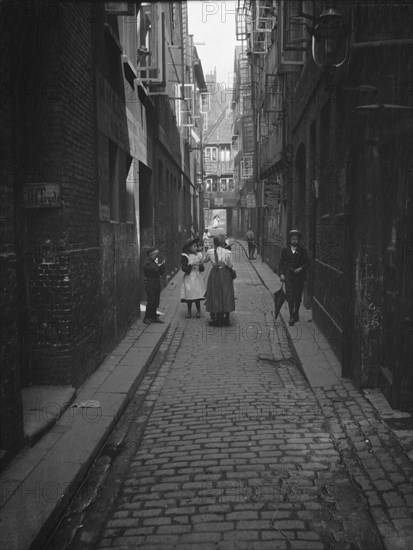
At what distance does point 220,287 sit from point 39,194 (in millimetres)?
5382

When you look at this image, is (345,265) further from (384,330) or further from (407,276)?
(407,276)

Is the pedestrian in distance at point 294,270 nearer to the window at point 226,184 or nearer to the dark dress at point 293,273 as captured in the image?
the dark dress at point 293,273

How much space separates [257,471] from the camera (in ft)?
14.5

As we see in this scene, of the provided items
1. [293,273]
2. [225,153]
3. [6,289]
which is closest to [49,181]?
[6,289]

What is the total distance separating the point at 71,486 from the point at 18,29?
4.04m

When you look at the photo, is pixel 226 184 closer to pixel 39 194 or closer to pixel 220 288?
pixel 220 288

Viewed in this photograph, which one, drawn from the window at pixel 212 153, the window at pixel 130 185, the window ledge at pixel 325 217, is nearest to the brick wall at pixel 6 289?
the window ledge at pixel 325 217

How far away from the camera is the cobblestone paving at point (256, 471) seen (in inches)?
140

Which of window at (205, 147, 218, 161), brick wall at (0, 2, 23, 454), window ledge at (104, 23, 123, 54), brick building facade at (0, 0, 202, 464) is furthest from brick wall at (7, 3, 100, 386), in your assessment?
window at (205, 147, 218, 161)

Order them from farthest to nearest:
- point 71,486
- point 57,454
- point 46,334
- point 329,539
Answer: point 46,334 → point 57,454 → point 71,486 → point 329,539

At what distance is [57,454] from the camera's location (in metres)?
4.56

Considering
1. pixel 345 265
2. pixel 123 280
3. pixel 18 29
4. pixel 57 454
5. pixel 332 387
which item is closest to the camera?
pixel 57 454

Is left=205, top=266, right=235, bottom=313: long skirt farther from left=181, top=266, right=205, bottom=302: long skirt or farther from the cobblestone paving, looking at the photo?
the cobblestone paving

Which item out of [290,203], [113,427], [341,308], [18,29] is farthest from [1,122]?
[290,203]
